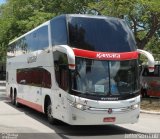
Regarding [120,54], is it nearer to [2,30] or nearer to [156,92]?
[156,92]

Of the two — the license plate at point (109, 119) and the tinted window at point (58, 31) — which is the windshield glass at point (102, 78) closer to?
the license plate at point (109, 119)

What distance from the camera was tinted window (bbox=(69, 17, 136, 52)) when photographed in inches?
565

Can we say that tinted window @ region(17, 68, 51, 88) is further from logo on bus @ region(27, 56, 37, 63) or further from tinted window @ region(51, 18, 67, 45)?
tinted window @ region(51, 18, 67, 45)

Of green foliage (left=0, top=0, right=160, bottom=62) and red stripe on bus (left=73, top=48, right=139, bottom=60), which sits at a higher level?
green foliage (left=0, top=0, right=160, bottom=62)

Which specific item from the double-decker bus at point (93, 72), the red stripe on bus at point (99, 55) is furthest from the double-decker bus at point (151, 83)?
the red stripe on bus at point (99, 55)

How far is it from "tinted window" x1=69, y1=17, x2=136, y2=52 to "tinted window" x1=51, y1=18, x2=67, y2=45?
338mm

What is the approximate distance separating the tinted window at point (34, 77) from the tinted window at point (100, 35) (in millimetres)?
2678

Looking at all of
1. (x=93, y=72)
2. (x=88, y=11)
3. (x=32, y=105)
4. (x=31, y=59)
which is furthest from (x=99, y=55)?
(x=88, y=11)

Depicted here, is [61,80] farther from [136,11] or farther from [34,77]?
[136,11]

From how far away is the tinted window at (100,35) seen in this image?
14352mm

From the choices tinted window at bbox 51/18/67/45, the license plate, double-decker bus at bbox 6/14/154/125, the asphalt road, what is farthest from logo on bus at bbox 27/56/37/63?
the license plate

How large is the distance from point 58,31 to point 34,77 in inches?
174

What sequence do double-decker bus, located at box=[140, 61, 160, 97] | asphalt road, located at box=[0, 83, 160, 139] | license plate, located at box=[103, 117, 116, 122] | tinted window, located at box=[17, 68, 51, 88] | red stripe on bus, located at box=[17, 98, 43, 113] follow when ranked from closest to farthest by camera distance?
asphalt road, located at box=[0, 83, 160, 139]
license plate, located at box=[103, 117, 116, 122]
tinted window, located at box=[17, 68, 51, 88]
red stripe on bus, located at box=[17, 98, 43, 113]
double-decker bus, located at box=[140, 61, 160, 97]

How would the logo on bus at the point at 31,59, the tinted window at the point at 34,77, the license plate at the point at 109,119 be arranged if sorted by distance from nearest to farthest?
the license plate at the point at 109,119
the tinted window at the point at 34,77
the logo on bus at the point at 31,59
